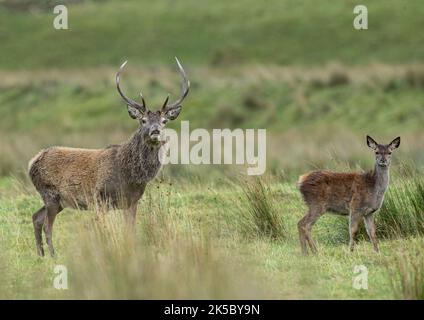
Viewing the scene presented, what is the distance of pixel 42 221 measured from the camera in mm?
11141

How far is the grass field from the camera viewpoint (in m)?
8.53

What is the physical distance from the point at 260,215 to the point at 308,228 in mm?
1054

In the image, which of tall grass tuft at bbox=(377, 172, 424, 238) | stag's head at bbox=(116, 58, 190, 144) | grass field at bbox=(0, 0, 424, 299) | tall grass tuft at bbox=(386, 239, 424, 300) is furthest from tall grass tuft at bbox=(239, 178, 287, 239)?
tall grass tuft at bbox=(386, 239, 424, 300)

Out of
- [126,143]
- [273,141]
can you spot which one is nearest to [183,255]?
[126,143]

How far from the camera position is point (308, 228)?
1080 centimetres

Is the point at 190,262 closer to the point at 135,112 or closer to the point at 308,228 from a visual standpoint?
the point at 308,228

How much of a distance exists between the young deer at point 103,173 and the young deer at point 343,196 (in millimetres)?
1764

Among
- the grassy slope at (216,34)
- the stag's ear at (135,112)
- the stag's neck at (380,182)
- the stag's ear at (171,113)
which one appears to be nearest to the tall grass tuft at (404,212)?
the stag's neck at (380,182)

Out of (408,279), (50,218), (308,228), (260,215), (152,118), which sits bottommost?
(408,279)

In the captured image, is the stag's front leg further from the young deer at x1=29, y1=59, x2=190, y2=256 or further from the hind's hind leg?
the hind's hind leg

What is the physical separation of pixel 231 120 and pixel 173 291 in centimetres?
1922

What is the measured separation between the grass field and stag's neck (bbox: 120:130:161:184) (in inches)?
11.5

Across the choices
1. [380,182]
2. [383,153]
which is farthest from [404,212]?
[383,153]

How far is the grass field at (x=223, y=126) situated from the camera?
8.53 m
